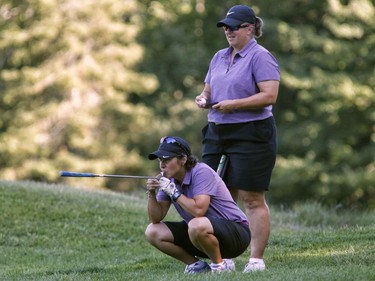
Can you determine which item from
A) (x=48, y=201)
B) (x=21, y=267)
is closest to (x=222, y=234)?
(x=21, y=267)

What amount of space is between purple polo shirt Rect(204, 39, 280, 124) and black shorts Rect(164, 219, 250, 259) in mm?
799

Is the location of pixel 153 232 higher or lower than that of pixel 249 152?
lower

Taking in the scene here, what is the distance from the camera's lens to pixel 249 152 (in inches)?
277

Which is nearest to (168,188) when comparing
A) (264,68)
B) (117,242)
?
(264,68)

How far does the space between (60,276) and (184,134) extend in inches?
850

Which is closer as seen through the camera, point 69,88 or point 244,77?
point 244,77

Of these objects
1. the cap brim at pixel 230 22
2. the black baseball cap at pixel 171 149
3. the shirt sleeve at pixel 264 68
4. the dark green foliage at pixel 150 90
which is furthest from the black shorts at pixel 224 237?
the dark green foliage at pixel 150 90

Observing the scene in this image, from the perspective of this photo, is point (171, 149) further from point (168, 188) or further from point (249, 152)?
point (249, 152)

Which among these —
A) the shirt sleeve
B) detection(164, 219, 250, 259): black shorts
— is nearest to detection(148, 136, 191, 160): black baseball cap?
detection(164, 219, 250, 259): black shorts

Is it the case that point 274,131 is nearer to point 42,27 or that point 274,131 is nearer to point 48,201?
point 48,201

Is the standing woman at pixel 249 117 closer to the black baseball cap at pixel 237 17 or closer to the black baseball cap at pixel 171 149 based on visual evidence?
the black baseball cap at pixel 237 17

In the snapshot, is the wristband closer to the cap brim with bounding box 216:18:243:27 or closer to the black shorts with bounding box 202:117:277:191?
the black shorts with bounding box 202:117:277:191

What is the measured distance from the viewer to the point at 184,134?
94.6ft

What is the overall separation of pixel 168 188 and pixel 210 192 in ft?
1.08
